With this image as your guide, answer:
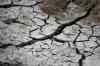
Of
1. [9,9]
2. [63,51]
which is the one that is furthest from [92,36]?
[9,9]

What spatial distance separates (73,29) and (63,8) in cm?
29

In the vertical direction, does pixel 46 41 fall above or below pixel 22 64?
above

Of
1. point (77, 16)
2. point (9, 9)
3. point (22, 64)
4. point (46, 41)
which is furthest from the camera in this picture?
point (9, 9)

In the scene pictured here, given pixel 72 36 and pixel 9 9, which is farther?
pixel 9 9

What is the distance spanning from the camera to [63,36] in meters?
2.35

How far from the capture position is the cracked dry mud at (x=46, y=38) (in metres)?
2.14

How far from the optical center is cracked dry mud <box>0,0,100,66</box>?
214cm

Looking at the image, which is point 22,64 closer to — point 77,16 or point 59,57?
point 59,57

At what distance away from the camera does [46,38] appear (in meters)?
2.36

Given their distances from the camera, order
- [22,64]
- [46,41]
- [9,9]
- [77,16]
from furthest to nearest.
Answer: [9,9] → [77,16] → [46,41] → [22,64]

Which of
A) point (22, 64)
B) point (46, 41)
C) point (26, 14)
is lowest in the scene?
point (22, 64)

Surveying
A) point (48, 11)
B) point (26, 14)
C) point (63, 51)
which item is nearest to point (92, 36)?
point (63, 51)

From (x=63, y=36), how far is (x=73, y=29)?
14 cm

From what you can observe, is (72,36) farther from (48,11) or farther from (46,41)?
(48,11)
